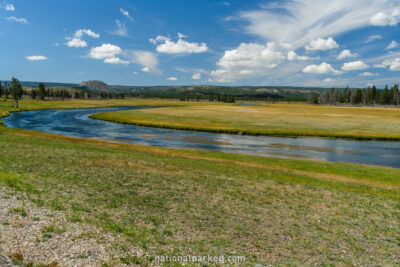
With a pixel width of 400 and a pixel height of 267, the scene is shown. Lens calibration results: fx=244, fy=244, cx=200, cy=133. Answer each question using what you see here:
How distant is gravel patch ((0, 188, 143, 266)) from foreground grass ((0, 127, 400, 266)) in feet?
2.42

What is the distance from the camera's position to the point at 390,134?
2461 inches

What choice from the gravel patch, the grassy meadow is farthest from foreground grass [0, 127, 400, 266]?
the gravel patch

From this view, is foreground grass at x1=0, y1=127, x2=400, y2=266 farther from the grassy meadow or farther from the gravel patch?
the gravel patch

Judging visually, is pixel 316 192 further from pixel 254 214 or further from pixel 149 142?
pixel 149 142

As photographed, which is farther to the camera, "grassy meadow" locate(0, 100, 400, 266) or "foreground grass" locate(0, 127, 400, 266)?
"foreground grass" locate(0, 127, 400, 266)

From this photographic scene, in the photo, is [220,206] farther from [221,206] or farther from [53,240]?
[53,240]

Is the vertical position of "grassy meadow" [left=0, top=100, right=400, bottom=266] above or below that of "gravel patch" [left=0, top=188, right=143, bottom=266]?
below

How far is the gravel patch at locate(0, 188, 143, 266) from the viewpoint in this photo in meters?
8.97

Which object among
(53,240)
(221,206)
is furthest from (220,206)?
(53,240)

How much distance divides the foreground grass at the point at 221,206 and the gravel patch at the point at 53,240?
0.74m

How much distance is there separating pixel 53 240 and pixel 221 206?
9.99 meters

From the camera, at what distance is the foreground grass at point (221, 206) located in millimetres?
11391

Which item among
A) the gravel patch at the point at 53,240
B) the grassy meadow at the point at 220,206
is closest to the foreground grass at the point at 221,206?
the grassy meadow at the point at 220,206

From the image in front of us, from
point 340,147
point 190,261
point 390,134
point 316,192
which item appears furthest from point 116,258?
point 390,134
